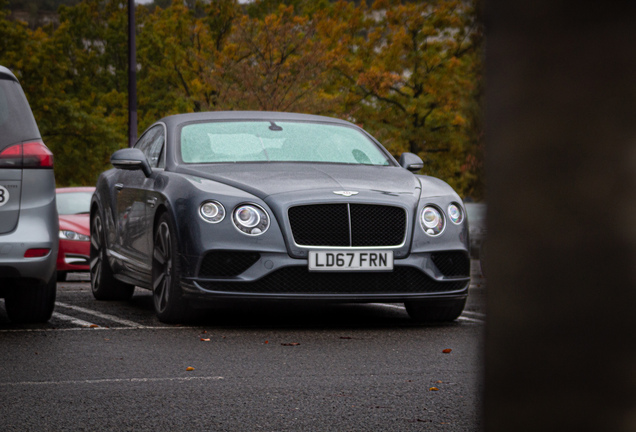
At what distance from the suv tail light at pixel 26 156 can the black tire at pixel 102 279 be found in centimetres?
245

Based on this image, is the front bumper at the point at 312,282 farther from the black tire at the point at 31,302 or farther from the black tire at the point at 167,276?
the black tire at the point at 31,302

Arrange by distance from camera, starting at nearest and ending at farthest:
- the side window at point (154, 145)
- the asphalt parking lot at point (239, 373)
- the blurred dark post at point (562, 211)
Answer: the blurred dark post at point (562, 211) → the asphalt parking lot at point (239, 373) → the side window at point (154, 145)

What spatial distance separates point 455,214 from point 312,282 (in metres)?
1.14

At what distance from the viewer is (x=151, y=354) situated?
5551 millimetres

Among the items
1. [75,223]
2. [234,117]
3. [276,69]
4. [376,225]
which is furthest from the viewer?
[276,69]

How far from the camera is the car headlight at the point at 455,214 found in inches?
269

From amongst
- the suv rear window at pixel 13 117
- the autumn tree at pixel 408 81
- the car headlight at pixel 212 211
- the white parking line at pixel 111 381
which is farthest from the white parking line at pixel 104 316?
the autumn tree at pixel 408 81

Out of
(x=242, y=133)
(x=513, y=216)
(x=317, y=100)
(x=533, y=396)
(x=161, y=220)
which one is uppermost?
(x=513, y=216)

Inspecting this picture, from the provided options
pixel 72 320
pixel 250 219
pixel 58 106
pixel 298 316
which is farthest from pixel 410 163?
pixel 58 106

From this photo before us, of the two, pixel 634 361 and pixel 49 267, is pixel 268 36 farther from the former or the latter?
pixel 634 361

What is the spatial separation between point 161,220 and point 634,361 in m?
6.45

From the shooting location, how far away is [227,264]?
642cm

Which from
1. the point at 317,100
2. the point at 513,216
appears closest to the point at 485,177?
the point at 513,216

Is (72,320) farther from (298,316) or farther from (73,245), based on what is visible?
(73,245)
